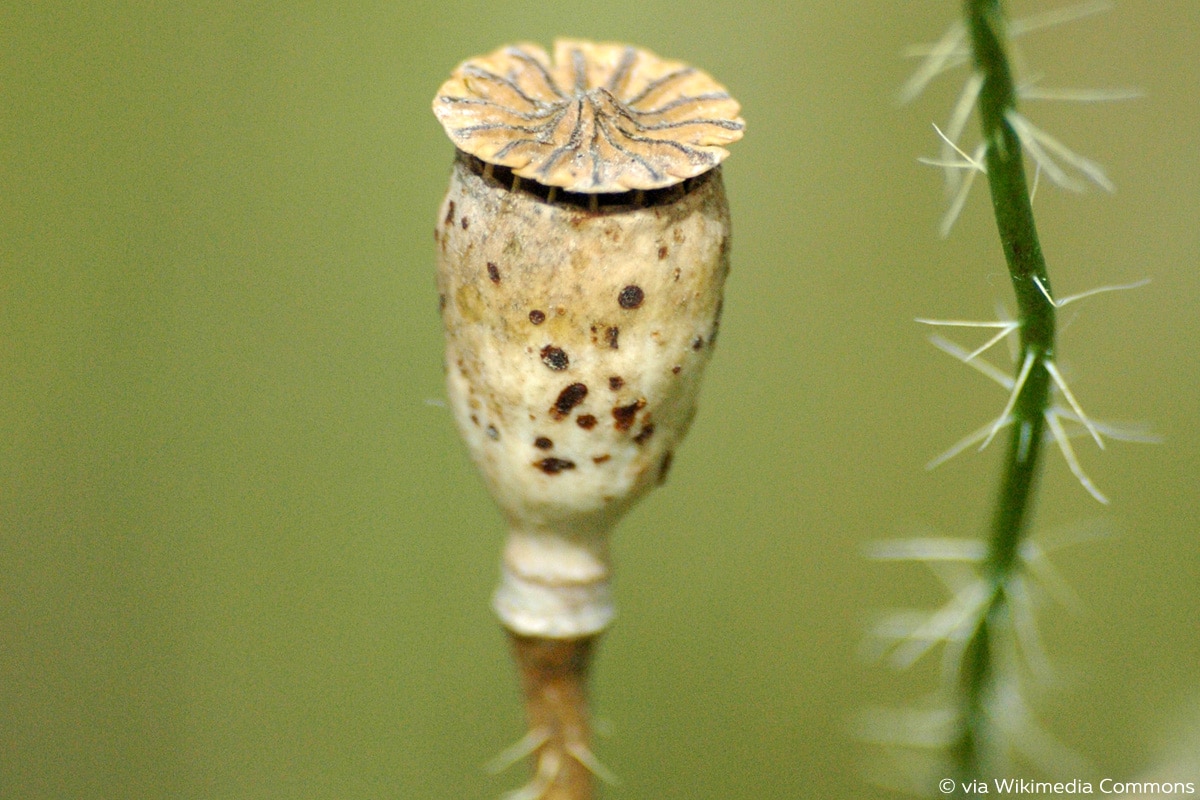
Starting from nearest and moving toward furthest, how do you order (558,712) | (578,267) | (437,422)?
1. (578,267)
2. (558,712)
3. (437,422)

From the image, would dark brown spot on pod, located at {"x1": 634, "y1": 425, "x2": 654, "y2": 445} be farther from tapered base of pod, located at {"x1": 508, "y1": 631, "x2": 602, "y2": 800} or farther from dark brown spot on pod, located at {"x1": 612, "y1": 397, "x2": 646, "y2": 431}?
tapered base of pod, located at {"x1": 508, "y1": 631, "x2": 602, "y2": 800}

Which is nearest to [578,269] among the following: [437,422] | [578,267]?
[578,267]

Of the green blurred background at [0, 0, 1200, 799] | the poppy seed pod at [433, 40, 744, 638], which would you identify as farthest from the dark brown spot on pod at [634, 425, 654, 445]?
the green blurred background at [0, 0, 1200, 799]

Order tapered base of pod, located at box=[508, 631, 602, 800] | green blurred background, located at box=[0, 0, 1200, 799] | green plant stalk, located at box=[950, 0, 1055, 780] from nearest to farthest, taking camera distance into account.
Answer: green plant stalk, located at box=[950, 0, 1055, 780] < tapered base of pod, located at box=[508, 631, 602, 800] < green blurred background, located at box=[0, 0, 1200, 799]

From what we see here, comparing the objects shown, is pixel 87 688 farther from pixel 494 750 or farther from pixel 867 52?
pixel 867 52

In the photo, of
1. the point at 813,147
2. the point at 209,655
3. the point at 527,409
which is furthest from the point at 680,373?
the point at 209,655

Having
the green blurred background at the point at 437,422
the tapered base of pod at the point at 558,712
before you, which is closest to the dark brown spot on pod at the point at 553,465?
the tapered base of pod at the point at 558,712

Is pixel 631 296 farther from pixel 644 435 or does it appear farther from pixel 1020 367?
pixel 1020 367
